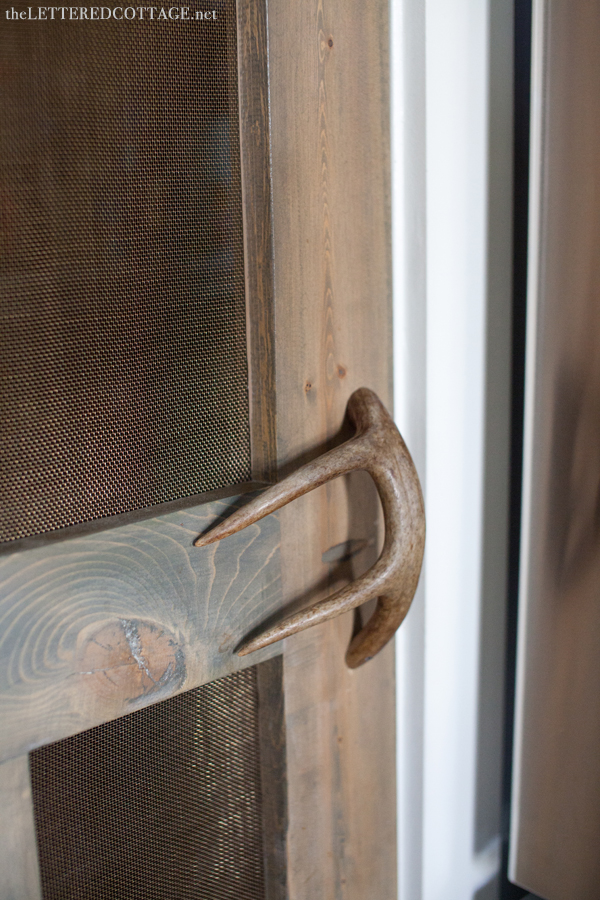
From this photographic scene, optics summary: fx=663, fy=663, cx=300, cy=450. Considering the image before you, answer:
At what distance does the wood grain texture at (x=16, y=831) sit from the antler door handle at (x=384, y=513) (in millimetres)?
200

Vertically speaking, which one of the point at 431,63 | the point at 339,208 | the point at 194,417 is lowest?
the point at 194,417

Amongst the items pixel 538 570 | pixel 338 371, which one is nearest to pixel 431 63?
pixel 338 371

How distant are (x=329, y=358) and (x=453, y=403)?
244mm

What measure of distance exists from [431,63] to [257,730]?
746mm

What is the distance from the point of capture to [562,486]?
0.77 meters

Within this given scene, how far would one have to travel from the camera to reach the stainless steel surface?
70 centimetres

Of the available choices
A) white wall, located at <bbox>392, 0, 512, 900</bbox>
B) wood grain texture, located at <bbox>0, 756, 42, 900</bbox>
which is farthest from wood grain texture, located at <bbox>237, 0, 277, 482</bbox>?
wood grain texture, located at <bbox>0, 756, 42, 900</bbox>

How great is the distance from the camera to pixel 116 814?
59 cm

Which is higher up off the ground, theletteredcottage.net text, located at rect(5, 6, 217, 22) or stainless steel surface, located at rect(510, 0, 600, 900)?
theletteredcottage.net text, located at rect(5, 6, 217, 22)

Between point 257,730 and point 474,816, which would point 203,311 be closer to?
point 257,730

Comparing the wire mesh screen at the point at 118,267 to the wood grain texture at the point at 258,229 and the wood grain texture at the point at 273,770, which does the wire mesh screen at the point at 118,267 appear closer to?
the wood grain texture at the point at 258,229

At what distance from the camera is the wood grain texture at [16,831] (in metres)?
0.50

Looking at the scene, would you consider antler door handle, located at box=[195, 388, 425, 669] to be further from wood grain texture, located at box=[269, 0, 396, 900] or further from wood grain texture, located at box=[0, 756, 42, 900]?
wood grain texture, located at box=[0, 756, 42, 900]

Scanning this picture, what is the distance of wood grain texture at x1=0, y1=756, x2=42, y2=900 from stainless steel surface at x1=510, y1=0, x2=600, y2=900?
59 centimetres
